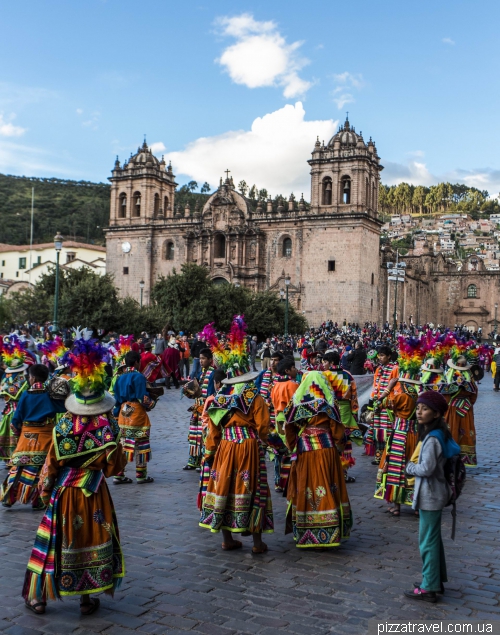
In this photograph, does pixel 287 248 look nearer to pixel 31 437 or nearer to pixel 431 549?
pixel 31 437

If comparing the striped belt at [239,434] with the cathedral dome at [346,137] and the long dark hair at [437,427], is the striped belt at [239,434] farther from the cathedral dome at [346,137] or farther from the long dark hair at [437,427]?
the cathedral dome at [346,137]

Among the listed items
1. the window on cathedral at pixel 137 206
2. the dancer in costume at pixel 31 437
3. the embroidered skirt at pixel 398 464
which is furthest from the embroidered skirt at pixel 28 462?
the window on cathedral at pixel 137 206

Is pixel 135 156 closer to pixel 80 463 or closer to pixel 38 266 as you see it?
pixel 38 266

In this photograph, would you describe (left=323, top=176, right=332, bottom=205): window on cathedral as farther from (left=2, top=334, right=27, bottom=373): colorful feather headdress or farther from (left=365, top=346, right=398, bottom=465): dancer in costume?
(left=2, top=334, right=27, bottom=373): colorful feather headdress

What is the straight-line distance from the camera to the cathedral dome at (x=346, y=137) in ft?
168

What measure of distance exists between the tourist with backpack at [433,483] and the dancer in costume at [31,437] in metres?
3.99

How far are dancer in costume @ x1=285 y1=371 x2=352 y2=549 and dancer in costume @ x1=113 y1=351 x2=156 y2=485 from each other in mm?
3146

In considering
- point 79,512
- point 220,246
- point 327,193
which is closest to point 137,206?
point 220,246

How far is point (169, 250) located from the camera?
2291 inches

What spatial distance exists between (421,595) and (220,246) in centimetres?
5241

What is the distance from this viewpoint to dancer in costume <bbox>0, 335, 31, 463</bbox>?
28.7 feet

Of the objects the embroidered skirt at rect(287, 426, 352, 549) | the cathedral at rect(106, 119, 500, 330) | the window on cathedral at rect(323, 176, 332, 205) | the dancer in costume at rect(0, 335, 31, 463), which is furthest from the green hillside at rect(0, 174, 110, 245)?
the embroidered skirt at rect(287, 426, 352, 549)

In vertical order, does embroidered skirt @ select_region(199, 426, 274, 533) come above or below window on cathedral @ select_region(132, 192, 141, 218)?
below

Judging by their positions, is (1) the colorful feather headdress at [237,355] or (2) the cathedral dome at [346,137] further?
(2) the cathedral dome at [346,137]
